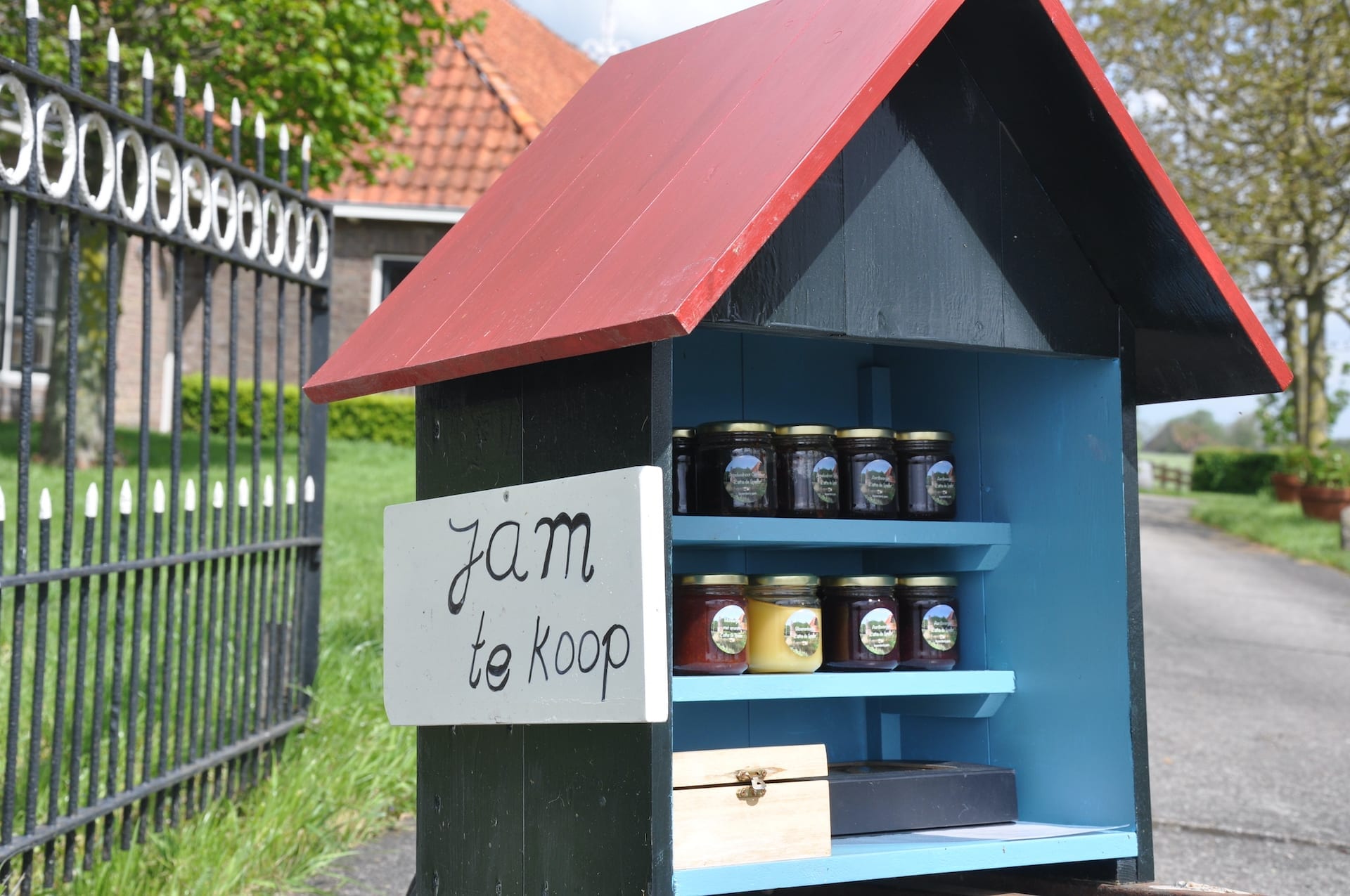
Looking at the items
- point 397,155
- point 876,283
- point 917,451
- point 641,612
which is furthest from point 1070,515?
point 397,155

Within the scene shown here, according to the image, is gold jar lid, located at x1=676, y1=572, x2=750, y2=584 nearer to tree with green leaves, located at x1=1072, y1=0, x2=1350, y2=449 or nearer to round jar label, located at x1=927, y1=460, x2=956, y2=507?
round jar label, located at x1=927, y1=460, x2=956, y2=507

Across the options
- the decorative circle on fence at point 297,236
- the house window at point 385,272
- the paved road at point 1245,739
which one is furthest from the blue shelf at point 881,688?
the house window at point 385,272

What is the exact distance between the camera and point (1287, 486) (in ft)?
63.3

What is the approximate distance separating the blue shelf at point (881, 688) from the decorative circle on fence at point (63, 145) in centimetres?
207

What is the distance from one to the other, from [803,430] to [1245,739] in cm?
496

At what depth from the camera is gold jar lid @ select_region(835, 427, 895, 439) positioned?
2.56m

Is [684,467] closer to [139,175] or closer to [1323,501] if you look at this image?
[139,175]

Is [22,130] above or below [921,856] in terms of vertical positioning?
above

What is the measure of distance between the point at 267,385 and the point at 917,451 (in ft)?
48.0

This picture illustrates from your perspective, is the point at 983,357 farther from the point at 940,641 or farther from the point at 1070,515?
the point at 940,641

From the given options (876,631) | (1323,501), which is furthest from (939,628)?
(1323,501)

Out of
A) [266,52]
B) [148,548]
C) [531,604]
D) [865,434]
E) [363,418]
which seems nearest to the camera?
[531,604]

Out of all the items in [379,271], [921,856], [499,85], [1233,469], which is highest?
[499,85]

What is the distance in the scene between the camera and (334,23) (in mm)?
8922
